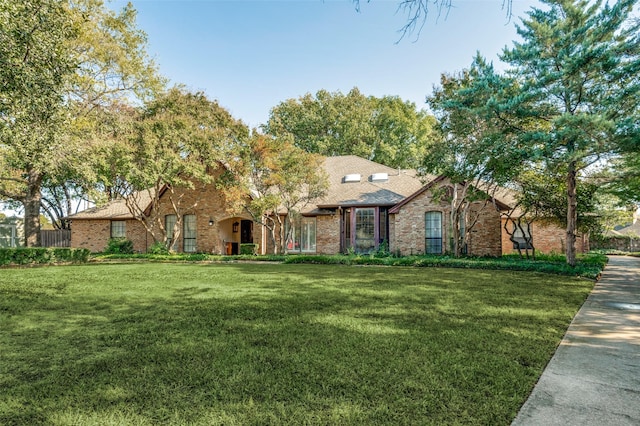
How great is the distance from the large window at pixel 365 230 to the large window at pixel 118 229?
1474 cm

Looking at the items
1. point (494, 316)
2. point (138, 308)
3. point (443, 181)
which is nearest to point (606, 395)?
point (494, 316)

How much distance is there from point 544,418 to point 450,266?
11.2m

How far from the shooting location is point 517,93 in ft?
37.2

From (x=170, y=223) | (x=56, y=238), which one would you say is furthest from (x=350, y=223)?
(x=56, y=238)

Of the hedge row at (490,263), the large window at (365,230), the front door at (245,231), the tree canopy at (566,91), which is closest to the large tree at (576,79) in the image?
the tree canopy at (566,91)

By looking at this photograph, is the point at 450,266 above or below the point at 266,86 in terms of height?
below

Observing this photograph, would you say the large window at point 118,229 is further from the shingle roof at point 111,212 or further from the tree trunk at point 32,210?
the tree trunk at point 32,210

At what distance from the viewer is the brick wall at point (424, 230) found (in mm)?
16828

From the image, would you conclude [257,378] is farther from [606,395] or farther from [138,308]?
[138,308]

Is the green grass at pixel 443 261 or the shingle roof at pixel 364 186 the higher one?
the shingle roof at pixel 364 186

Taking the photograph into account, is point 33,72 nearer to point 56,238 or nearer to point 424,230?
point 424,230

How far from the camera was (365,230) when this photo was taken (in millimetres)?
19156

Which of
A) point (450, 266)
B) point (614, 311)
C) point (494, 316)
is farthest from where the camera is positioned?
point (450, 266)

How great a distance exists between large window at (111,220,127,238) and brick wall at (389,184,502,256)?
16.6 meters
